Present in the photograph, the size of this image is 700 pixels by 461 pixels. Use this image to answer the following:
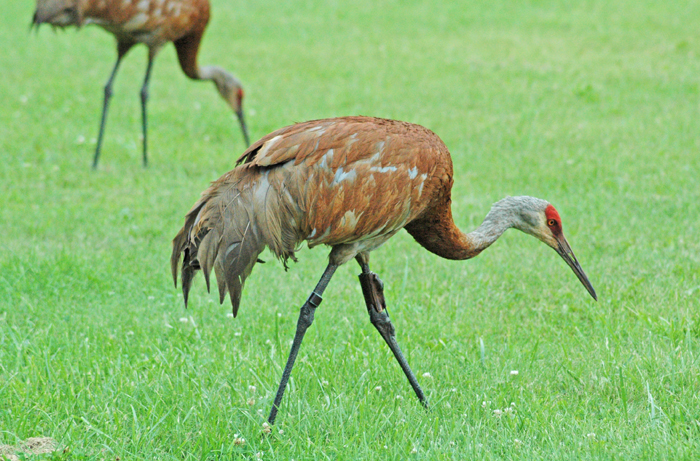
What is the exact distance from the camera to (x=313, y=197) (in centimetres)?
344

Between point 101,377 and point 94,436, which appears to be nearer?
point 94,436

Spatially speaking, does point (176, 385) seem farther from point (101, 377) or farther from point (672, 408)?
point (672, 408)

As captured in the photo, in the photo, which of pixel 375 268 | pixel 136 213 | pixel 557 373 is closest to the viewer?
pixel 557 373

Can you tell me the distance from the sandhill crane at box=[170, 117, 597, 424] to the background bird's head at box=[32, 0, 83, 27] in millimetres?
4307

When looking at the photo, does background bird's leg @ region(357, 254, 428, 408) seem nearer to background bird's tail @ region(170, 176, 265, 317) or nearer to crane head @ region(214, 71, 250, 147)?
background bird's tail @ region(170, 176, 265, 317)

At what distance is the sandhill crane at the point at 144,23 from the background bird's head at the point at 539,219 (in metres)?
4.54

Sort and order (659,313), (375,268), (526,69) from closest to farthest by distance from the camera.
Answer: (659,313), (375,268), (526,69)

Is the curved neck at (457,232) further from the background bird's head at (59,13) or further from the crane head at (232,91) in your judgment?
the crane head at (232,91)

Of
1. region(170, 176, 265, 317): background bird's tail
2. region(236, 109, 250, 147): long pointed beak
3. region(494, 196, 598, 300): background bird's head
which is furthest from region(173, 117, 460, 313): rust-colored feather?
region(236, 109, 250, 147): long pointed beak

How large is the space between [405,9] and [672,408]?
11.9m

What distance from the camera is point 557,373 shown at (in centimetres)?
412

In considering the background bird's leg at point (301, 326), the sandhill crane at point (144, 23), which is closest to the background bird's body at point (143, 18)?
the sandhill crane at point (144, 23)

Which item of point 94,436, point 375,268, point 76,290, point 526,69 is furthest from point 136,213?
point 526,69

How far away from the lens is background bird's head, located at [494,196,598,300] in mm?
4125
